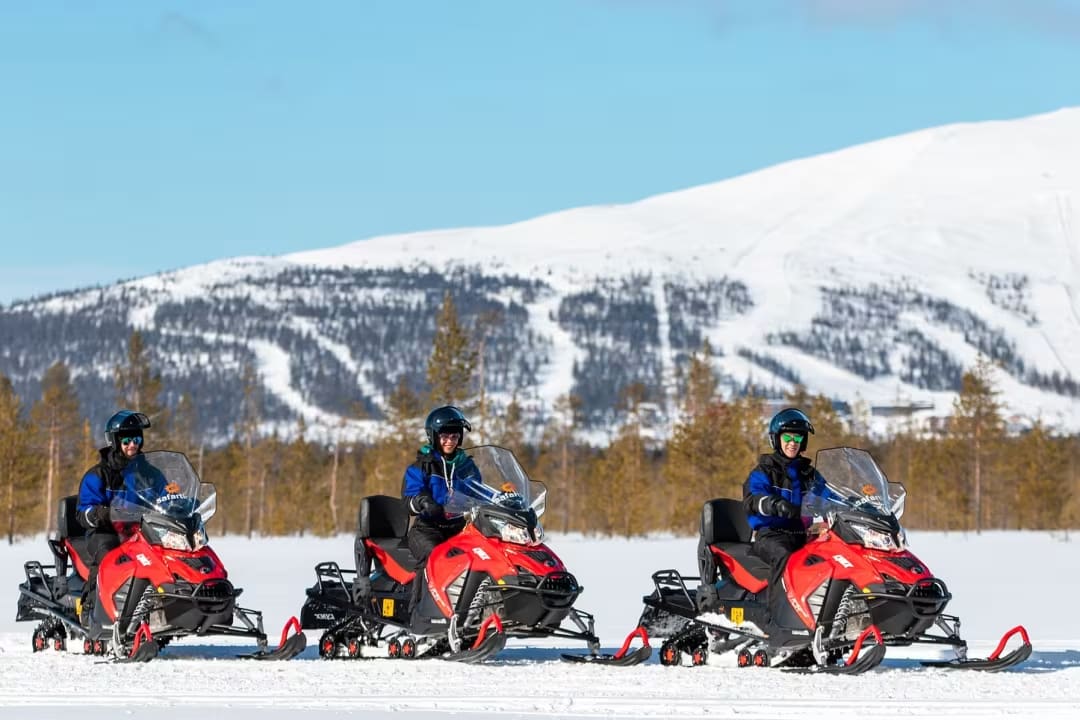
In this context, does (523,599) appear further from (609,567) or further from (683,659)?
(609,567)

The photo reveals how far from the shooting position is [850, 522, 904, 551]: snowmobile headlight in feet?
39.9

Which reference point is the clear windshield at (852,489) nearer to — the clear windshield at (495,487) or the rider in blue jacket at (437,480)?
the clear windshield at (495,487)

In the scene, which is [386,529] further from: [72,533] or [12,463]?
[12,463]

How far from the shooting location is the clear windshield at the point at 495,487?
13.4 meters

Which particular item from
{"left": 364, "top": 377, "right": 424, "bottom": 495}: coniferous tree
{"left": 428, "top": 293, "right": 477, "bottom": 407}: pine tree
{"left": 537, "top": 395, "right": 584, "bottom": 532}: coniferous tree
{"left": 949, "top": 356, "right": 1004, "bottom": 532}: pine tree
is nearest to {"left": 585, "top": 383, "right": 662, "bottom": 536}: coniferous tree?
{"left": 537, "top": 395, "right": 584, "bottom": 532}: coniferous tree

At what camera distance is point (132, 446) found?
547 inches

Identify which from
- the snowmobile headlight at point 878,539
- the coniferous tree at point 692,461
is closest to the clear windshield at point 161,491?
the snowmobile headlight at point 878,539

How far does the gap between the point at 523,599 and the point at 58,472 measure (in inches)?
2284

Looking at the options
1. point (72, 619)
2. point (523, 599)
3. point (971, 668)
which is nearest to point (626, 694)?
point (523, 599)

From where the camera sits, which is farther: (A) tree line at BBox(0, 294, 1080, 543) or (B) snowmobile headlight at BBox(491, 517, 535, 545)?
(A) tree line at BBox(0, 294, 1080, 543)

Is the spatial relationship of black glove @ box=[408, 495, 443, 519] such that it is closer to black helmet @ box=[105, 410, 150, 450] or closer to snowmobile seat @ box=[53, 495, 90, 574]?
black helmet @ box=[105, 410, 150, 450]

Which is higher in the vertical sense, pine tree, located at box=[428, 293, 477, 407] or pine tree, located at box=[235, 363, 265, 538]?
pine tree, located at box=[428, 293, 477, 407]

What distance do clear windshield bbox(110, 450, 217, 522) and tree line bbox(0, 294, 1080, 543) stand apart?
43.5 m

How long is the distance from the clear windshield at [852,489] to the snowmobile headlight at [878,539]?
0.42 feet
